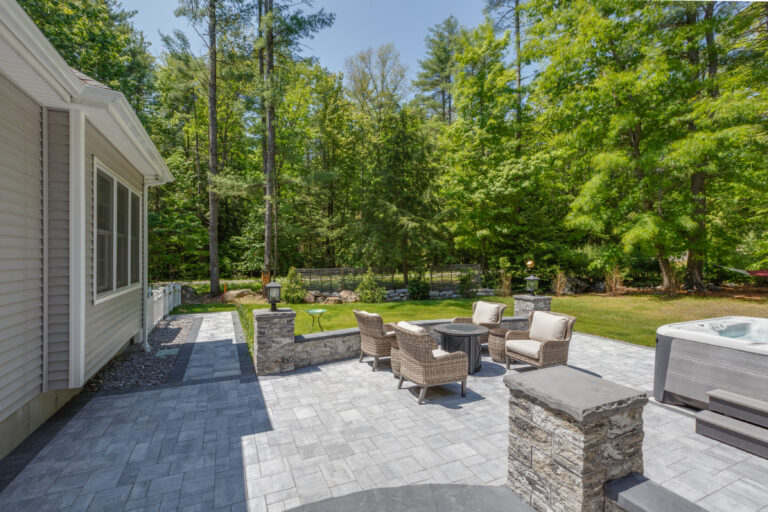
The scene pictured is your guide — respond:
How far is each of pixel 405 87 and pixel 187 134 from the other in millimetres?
13455

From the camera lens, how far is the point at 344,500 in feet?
7.68

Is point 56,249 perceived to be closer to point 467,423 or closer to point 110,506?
point 110,506

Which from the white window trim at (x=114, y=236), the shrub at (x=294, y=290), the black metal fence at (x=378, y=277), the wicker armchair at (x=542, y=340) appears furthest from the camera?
the black metal fence at (x=378, y=277)

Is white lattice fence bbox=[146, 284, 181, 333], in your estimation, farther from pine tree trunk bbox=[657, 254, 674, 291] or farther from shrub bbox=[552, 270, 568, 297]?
pine tree trunk bbox=[657, 254, 674, 291]

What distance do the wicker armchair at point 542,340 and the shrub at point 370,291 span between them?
24.7ft

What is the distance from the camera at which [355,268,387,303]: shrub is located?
12852mm

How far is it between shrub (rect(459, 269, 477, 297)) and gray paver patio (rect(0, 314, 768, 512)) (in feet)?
30.8

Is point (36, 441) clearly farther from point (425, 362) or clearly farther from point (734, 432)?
point (734, 432)

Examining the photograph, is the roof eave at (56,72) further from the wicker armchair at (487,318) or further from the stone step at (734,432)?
the stone step at (734,432)

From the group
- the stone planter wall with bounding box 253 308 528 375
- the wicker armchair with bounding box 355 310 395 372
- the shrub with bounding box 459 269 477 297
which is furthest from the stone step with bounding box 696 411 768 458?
the shrub with bounding box 459 269 477 297

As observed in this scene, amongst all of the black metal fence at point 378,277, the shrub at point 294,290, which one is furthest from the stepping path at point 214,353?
the black metal fence at point 378,277

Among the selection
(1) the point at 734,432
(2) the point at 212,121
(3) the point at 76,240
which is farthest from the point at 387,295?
(1) the point at 734,432

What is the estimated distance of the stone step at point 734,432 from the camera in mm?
3168

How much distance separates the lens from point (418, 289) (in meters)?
13.7
